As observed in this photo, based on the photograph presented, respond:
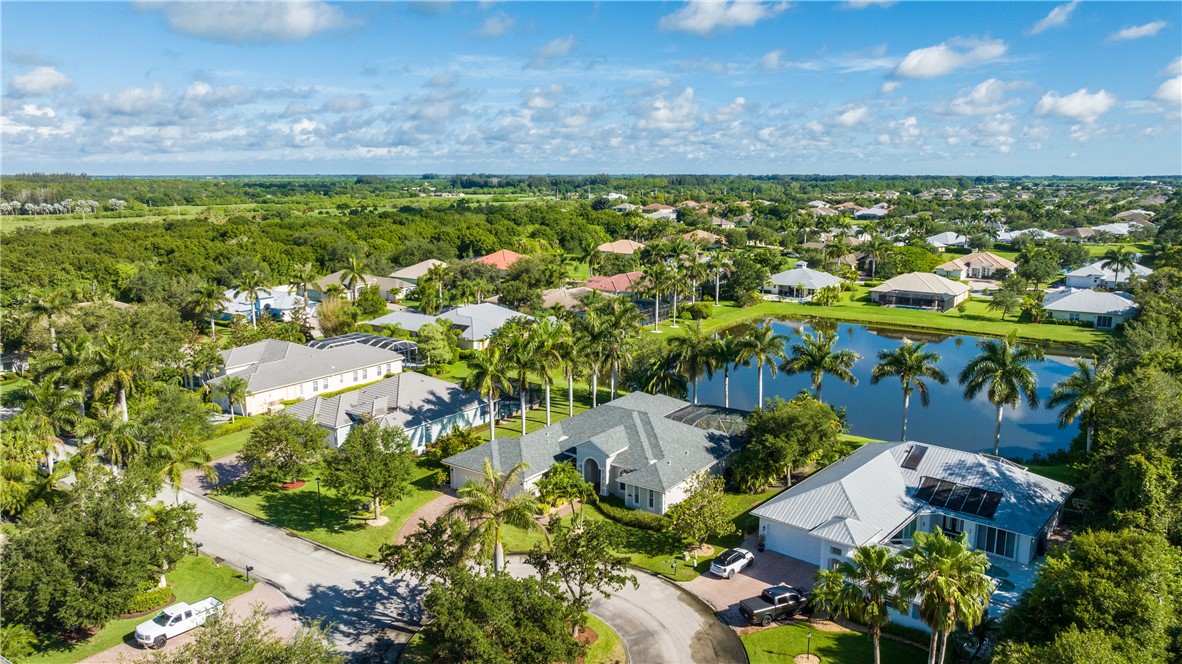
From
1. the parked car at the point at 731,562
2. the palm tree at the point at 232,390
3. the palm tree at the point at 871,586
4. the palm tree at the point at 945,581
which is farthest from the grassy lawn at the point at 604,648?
the palm tree at the point at 232,390

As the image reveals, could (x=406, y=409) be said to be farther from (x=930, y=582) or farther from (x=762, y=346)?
(x=930, y=582)

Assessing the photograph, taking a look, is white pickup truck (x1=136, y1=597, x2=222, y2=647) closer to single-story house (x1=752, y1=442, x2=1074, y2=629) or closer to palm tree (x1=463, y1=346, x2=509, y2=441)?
palm tree (x1=463, y1=346, x2=509, y2=441)

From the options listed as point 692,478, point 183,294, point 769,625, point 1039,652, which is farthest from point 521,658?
point 183,294

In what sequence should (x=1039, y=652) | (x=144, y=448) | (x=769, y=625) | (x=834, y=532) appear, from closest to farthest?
(x=1039, y=652), (x=769, y=625), (x=834, y=532), (x=144, y=448)

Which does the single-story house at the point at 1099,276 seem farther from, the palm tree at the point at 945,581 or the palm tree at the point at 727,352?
the palm tree at the point at 945,581

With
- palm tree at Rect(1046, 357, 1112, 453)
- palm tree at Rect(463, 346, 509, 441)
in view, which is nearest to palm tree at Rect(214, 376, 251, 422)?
palm tree at Rect(463, 346, 509, 441)

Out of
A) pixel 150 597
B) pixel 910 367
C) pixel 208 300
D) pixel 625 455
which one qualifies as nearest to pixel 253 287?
pixel 208 300

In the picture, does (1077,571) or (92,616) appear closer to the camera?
(1077,571)

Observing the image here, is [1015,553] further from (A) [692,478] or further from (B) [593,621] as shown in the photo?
(B) [593,621]
